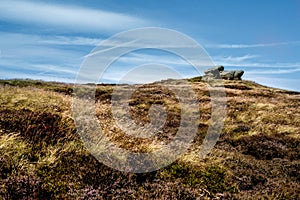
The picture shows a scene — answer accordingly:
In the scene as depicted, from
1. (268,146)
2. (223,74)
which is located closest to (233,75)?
(223,74)

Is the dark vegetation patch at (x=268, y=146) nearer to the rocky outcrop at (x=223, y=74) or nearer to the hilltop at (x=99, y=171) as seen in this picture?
the hilltop at (x=99, y=171)

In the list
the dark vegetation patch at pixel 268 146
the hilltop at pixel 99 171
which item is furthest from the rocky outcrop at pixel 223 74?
the hilltop at pixel 99 171

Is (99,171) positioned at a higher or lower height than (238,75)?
lower

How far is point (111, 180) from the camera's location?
8.70 meters

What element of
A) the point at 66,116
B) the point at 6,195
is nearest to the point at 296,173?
the point at 66,116

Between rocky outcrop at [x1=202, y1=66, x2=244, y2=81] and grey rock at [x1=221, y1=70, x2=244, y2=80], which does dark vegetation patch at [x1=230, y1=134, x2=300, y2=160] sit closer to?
rocky outcrop at [x1=202, y1=66, x2=244, y2=81]

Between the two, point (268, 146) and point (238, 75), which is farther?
point (238, 75)

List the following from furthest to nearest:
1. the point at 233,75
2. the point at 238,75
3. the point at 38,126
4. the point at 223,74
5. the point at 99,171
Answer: the point at 223,74 < the point at 233,75 < the point at 238,75 < the point at 38,126 < the point at 99,171

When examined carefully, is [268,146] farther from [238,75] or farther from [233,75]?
[233,75]

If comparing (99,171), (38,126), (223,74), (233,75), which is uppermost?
(223,74)

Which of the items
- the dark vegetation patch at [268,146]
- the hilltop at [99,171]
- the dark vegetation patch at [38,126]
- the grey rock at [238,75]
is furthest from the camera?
the grey rock at [238,75]

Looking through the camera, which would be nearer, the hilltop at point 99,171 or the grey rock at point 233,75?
the hilltop at point 99,171

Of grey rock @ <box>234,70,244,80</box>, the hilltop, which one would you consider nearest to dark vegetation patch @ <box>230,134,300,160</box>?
the hilltop

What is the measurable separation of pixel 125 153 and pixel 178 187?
7.50 feet
